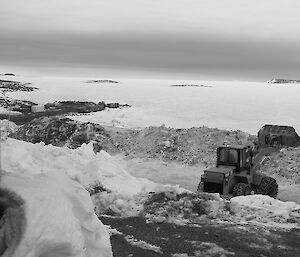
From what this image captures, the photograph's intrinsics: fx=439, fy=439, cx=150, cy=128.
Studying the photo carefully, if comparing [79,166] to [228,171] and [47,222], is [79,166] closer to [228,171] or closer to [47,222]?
[228,171]

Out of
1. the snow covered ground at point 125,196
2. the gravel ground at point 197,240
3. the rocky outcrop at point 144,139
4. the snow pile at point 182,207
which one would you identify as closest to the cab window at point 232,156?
the snow covered ground at point 125,196

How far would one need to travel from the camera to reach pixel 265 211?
13.1 metres

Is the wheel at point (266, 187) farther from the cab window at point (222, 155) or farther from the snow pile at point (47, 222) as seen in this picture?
the snow pile at point (47, 222)

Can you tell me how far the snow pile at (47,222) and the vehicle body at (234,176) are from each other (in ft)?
30.3

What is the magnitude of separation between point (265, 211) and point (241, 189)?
199 centimetres

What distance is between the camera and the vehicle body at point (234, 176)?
48.6 ft

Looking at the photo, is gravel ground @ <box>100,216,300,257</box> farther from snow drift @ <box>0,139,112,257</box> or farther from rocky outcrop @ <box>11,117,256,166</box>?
rocky outcrop @ <box>11,117,256,166</box>

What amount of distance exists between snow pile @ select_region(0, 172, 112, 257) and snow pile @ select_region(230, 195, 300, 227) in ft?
25.2

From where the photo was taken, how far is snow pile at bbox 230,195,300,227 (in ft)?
41.5

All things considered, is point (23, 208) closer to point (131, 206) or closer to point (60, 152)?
point (131, 206)

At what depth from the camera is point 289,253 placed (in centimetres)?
983

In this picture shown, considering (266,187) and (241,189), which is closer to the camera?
(241,189)

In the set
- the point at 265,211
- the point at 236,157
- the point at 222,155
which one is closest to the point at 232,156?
the point at 236,157

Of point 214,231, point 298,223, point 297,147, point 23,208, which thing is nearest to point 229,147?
point 298,223
